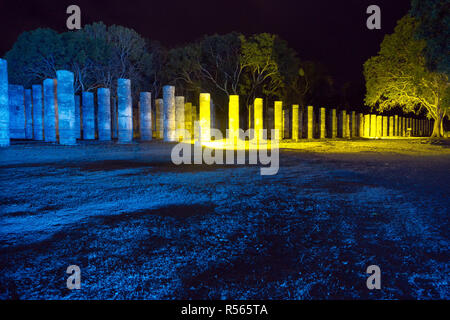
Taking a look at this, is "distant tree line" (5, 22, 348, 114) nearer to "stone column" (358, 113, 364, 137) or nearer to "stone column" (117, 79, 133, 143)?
"stone column" (117, 79, 133, 143)

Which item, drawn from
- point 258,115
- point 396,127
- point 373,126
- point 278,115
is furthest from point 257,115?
point 396,127

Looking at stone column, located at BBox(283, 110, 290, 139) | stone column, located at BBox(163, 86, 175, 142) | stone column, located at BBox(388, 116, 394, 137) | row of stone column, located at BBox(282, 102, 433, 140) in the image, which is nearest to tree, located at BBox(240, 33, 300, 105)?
stone column, located at BBox(283, 110, 290, 139)

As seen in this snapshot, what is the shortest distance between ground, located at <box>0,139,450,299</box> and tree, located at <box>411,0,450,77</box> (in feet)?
39.0

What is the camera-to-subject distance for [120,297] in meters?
1.99

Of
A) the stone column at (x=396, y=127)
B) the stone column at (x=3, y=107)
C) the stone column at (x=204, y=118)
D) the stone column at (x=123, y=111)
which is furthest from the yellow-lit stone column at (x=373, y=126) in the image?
the stone column at (x=3, y=107)

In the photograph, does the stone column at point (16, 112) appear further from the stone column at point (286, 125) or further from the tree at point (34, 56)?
the stone column at point (286, 125)

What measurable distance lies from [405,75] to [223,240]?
1108 inches

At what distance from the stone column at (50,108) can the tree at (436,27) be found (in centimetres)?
2094

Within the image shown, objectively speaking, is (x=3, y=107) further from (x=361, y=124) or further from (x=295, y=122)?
(x=361, y=124)

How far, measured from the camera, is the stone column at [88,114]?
20531 millimetres

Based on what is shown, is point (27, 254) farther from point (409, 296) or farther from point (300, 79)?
point (300, 79)

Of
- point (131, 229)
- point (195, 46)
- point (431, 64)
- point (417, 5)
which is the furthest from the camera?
point (195, 46)

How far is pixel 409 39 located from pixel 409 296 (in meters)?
28.3

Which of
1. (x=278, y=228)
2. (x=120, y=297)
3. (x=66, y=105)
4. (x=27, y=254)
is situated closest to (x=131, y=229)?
(x=27, y=254)
